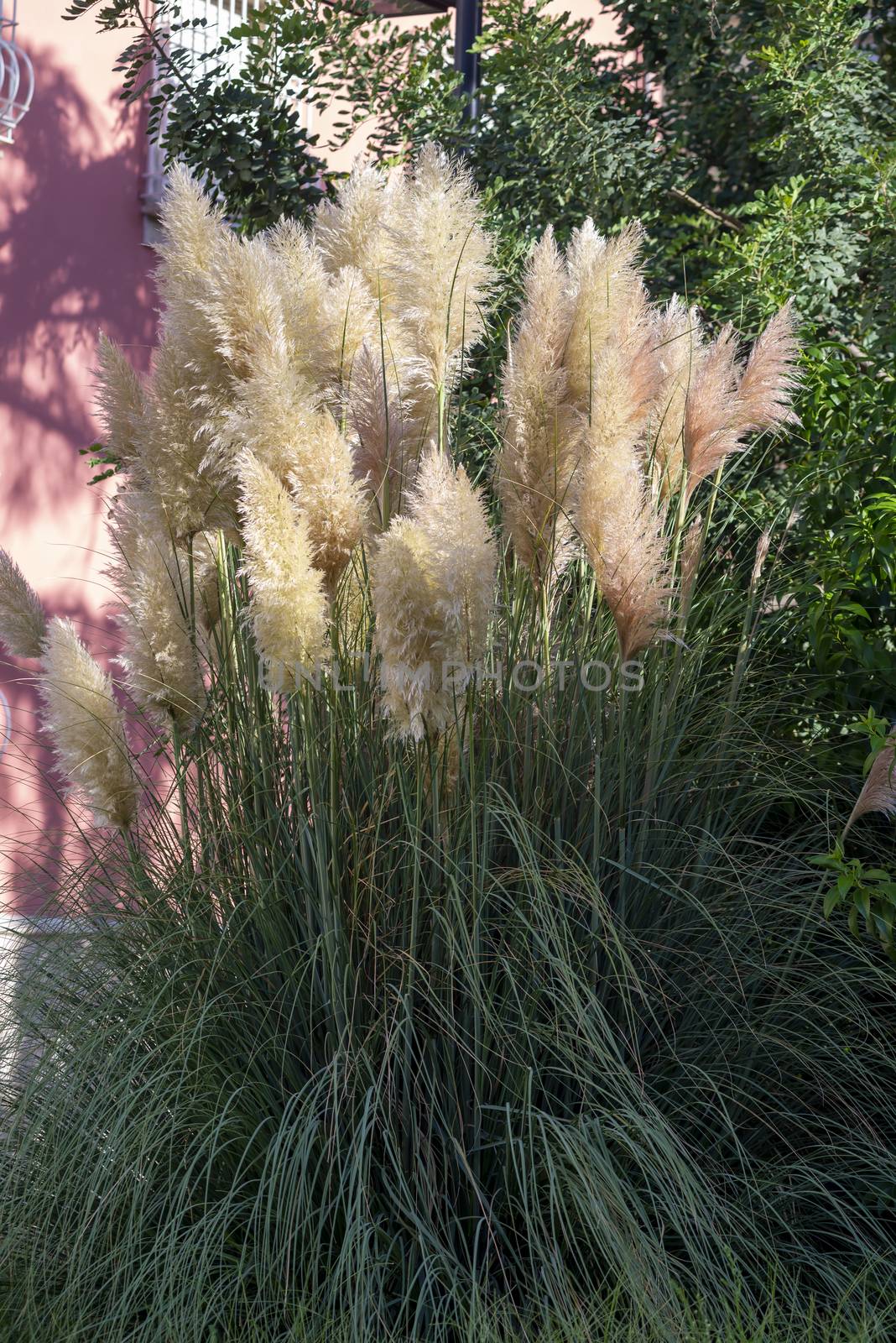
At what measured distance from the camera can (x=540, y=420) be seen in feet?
7.57

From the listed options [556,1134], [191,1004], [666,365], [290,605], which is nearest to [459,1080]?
[556,1134]

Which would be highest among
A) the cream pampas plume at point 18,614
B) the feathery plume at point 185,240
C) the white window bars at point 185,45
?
the white window bars at point 185,45

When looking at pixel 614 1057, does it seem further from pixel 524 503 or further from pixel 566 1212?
pixel 524 503

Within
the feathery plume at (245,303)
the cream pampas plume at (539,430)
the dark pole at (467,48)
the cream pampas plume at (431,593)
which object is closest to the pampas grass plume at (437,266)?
the cream pampas plume at (539,430)

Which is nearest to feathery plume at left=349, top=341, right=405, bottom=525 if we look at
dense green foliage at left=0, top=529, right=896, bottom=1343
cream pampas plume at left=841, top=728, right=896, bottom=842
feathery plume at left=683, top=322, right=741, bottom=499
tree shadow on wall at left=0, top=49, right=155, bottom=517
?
dense green foliage at left=0, top=529, right=896, bottom=1343

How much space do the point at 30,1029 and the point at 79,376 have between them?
4.82 metres

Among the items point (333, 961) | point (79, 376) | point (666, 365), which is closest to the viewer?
point (333, 961)

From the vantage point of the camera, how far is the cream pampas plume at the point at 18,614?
2637 millimetres

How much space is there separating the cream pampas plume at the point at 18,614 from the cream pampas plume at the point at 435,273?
2.97 feet

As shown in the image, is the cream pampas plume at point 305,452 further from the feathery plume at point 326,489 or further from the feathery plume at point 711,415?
the feathery plume at point 711,415

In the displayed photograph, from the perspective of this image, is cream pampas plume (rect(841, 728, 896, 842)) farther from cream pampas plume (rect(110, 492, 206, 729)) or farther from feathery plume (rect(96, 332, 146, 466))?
feathery plume (rect(96, 332, 146, 466))

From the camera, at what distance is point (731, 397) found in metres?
2.50

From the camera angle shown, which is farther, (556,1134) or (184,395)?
(184,395)

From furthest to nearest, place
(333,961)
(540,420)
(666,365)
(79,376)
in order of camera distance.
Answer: (79,376)
(666,365)
(540,420)
(333,961)
